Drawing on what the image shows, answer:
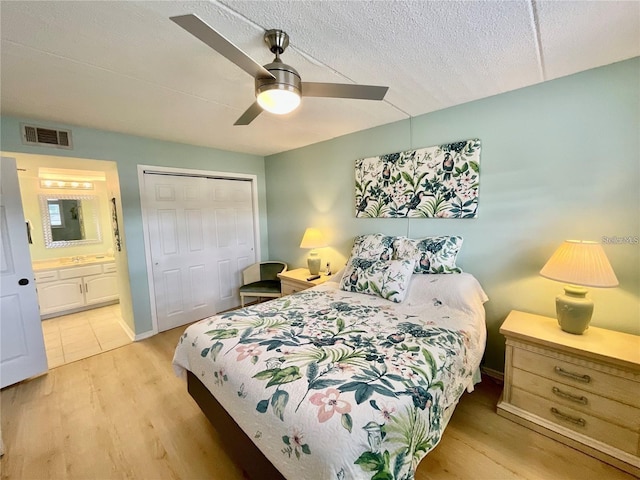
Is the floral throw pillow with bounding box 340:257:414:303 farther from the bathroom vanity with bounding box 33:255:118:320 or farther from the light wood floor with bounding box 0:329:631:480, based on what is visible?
the bathroom vanity with bounding box 33:255:118:320

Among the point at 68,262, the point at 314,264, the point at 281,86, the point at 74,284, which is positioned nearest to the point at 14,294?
the point at 74,284

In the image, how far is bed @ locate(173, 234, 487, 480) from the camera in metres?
0.97

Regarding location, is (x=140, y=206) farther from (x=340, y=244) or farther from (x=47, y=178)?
(x=340, y=244)

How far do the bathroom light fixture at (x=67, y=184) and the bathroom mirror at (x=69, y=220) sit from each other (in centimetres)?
13

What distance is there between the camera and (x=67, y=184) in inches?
156

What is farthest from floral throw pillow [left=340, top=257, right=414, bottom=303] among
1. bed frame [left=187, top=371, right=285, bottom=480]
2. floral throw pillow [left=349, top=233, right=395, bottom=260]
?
bed frame [left=187, top=371, right=285, bottom=480]

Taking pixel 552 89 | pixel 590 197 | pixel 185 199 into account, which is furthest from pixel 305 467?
pixel 185 199

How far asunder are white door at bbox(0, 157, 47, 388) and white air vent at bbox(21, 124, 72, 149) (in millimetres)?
282

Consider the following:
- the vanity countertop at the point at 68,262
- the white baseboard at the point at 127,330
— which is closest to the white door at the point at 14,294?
the white baseboard at the point at 127,330

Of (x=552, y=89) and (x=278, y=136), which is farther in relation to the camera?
(x=278, y=136)

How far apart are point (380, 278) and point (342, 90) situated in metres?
1.47

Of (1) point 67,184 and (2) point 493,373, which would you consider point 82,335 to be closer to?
(1) point 67,184

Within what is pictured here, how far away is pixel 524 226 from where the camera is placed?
2051 millimetres

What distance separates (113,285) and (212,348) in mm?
3755
